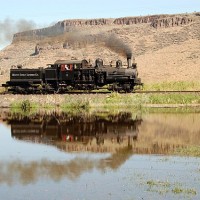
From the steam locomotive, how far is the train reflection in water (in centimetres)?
810

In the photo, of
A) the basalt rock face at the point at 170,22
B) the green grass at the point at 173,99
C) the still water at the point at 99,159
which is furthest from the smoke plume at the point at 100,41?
the basalt rock face at the point at 170,22

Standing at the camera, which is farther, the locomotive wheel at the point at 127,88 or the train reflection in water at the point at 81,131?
the locomotive wheel at the point at 127,88

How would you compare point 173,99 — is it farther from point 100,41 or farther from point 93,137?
point 93,137

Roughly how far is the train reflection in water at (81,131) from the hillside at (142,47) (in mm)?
24301

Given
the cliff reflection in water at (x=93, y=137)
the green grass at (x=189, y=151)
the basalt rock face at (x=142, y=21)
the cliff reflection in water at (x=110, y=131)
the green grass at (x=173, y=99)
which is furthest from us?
the basalt rock face at (x=142, y=21)

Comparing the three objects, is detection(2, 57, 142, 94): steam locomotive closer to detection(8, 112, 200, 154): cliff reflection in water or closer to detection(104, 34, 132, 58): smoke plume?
detection(104, 34, 132, 58): smoke plume

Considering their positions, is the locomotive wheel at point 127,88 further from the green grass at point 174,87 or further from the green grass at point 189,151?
the green grass at point 189,151

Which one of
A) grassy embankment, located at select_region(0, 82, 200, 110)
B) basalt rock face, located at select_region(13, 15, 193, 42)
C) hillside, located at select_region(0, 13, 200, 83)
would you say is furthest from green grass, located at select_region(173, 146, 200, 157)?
basalt rock face, located at select_region(13, 15, 193, 42)

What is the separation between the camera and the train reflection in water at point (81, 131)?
85.3ft

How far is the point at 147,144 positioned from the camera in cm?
2566

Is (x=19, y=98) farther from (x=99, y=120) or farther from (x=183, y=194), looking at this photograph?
(x=183, y=194)

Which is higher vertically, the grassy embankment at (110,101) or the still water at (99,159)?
the grassy embankment at (110,101)

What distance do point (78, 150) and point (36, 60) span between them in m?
90.8

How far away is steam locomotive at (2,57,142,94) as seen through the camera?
158ft
